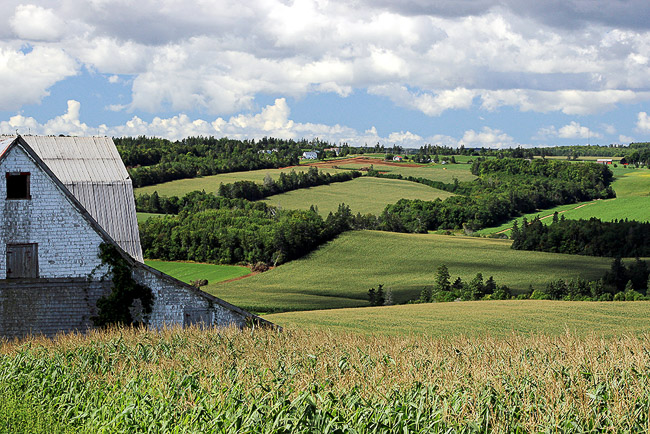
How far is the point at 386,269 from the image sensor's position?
97688 mm

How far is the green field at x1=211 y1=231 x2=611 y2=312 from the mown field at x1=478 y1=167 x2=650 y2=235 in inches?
739

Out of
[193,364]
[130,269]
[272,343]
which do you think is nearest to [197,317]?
[130,269]

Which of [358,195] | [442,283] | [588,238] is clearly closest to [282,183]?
[358,195]

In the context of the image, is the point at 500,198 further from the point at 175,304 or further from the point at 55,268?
the point at 55,268

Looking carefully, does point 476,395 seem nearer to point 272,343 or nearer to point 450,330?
point 272,343

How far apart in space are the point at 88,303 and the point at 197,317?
158 inches

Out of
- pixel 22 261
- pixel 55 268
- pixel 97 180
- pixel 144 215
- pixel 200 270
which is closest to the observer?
pixel 22 261

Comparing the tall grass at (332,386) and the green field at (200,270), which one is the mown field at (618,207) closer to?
the green field at (200,270)

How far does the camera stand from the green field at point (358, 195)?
13850 centimetres

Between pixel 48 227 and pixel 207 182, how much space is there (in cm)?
12470

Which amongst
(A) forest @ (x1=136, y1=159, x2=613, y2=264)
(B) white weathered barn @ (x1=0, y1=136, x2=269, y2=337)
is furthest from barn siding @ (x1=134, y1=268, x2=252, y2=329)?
(A) forest @ (x1=136, y1=159, x2=613, y2=264)

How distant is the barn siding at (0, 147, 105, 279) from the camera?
84.0 feet

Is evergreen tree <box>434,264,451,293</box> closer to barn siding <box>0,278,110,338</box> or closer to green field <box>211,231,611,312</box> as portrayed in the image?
green field <box>211,231,611,312</box>

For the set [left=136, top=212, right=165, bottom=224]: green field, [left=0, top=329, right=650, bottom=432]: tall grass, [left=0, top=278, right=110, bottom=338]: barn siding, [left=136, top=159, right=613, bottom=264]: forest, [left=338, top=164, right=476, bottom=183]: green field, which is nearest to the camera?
[left=0, top=329, right=650, bottom=432]: tall grass
